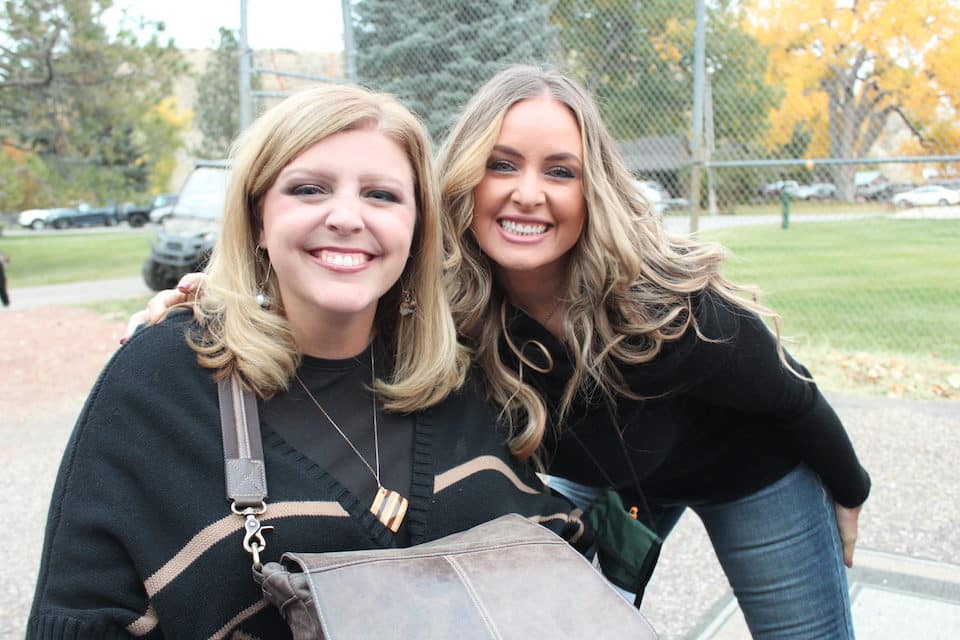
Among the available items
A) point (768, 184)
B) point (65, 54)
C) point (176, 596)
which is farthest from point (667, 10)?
point (65, 54)

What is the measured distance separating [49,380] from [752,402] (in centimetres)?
668

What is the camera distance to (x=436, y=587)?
4.65ft

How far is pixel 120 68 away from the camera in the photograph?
56.5 feet

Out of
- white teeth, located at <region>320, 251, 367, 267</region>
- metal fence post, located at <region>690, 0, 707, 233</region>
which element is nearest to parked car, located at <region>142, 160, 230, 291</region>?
metal fence post, located at <region>690, 0, 707, 233</region>

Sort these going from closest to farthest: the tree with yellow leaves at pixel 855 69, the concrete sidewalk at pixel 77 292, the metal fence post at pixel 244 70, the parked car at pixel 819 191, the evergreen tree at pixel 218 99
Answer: the tree with yellow leaves at pixel 855 69
the parked car at pixel 819 191
the metal fence post at pixel 244 70
the concrete sidewalk at pixel 77 292
the evergreen tree at pixel 218 99

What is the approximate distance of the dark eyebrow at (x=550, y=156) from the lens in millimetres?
2129

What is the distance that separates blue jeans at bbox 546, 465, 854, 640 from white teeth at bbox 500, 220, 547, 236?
37.7 inches

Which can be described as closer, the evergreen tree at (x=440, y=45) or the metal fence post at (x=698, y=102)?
the metal fence post at (x=698, y=102)

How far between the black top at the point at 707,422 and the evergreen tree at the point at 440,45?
23.0 ft

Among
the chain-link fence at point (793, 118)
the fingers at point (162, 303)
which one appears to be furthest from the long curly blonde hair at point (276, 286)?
the chain-link fence at point (793, 118)

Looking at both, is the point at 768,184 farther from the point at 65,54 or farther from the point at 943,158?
the point at 65,54

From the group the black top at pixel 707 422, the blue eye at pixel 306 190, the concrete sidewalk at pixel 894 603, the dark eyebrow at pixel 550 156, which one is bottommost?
the concrete sidewalk at pixel 894 603

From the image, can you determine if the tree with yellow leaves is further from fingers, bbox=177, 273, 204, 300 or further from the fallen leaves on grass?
fingers, bbox=177, 273, 204, 300

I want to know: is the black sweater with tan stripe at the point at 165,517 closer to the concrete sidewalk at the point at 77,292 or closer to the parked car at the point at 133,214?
the concrete sidewalk at the point at 77,292
